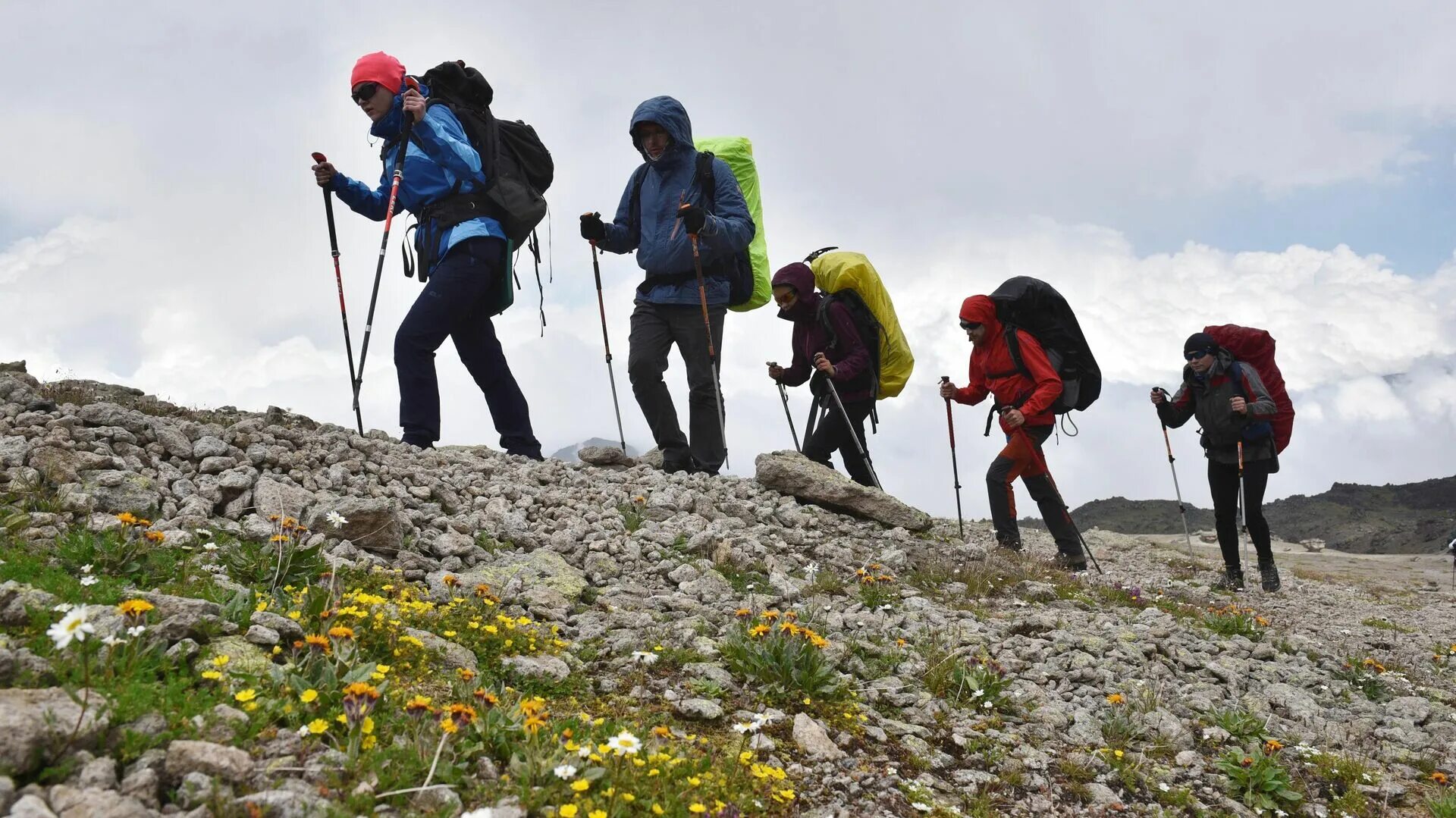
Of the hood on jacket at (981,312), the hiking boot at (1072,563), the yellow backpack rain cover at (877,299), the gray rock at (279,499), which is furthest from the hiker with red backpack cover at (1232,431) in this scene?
the gray rock at (279,499)

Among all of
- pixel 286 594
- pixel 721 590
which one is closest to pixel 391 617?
pixel 286 594

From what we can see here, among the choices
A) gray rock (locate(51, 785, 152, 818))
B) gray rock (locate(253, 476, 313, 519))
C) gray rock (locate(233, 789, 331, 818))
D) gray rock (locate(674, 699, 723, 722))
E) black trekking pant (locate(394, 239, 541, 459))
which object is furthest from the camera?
black trekking pant (locate(394, 239, 541, 459))

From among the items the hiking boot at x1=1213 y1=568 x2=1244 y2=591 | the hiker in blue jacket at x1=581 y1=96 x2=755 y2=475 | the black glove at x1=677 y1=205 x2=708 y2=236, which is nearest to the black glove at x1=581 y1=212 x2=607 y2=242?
the hiker in blue jacket at x1=581 y1=96 x2=755 y2=475

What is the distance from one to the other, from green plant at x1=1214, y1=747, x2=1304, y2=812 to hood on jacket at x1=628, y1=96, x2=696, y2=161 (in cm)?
752

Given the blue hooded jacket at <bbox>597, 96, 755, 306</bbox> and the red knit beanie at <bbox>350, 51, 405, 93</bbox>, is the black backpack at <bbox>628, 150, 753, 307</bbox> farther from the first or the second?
the red knit beanie at <bbox>350, 51, 405, 93</bbox>

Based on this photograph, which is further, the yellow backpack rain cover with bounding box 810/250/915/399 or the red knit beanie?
the yellow backpack rain cover with bounding box 810/250/915/399

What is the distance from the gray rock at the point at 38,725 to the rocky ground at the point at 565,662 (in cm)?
1

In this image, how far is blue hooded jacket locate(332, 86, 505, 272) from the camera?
820cm

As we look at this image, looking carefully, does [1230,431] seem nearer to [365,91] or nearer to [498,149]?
[498,149]

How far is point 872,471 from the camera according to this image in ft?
38.8

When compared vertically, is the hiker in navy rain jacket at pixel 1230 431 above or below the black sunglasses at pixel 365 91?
below

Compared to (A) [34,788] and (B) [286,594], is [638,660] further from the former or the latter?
(A) [34,788]

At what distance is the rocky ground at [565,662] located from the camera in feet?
9.61

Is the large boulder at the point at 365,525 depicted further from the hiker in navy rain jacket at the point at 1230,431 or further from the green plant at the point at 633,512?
the hiker in navy rain jacket at the point at 1230,431
